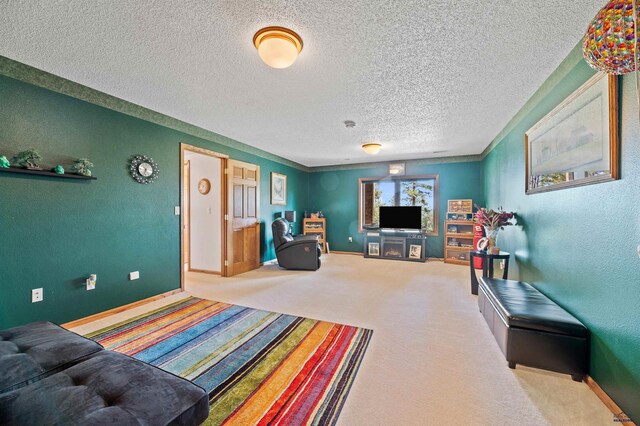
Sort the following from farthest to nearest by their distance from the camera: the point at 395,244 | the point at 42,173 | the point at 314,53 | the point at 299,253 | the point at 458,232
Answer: the point at 395,244, the point at 458,232, the point at 299,253, the point at 42,173, the point at 314,53

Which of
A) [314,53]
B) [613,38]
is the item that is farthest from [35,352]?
[613,38]

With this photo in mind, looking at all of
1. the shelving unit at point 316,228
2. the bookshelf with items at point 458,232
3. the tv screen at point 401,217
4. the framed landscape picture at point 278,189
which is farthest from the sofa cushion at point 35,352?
the bookshelf with items at point 458,232

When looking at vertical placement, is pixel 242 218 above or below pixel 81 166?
below

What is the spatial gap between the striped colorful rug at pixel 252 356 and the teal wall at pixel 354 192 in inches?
176

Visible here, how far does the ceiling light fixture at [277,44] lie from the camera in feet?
5.82

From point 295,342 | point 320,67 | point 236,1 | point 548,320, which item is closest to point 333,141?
point 320,67

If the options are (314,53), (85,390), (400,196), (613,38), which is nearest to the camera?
(613,38)

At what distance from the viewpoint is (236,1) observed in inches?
60.7

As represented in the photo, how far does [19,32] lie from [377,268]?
218 inches

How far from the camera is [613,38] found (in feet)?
3.00

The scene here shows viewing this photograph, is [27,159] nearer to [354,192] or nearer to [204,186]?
[204,186]

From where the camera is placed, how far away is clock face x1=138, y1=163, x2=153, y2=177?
126 inches

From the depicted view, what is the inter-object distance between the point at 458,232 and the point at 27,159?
276 inches

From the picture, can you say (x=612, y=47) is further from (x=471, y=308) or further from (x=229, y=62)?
(x=471, y=308)
